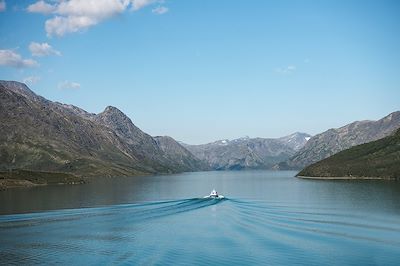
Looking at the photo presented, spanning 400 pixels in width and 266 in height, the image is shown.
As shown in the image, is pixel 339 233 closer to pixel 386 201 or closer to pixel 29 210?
pixel 386 201

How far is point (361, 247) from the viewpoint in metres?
70.0

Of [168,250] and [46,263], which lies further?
[168,250]

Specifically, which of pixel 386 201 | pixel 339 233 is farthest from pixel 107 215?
pixel 386 201

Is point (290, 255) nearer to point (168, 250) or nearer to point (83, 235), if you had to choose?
point (168, 250)

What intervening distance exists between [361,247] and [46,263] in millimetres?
45406

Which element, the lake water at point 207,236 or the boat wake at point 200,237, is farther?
the boat wake at point 200,237

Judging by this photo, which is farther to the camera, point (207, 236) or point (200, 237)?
point (207, 236)

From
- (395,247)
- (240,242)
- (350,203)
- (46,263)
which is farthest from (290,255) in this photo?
(350,203)

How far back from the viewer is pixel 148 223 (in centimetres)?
9888

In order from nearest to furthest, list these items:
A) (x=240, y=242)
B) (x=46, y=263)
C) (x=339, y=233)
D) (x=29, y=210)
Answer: (x=46, y=263) < (x=240, y=242) < (x=339, y=233) < (x=29, y=210)

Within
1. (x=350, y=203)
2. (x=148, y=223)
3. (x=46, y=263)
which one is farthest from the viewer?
(x=350, y=203)

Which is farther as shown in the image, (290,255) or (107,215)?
(107,215)

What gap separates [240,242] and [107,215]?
46.5 meters

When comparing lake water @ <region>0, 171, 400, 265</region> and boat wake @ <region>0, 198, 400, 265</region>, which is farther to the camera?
boat wake @ <region>0, 198, 400, 265</region>
